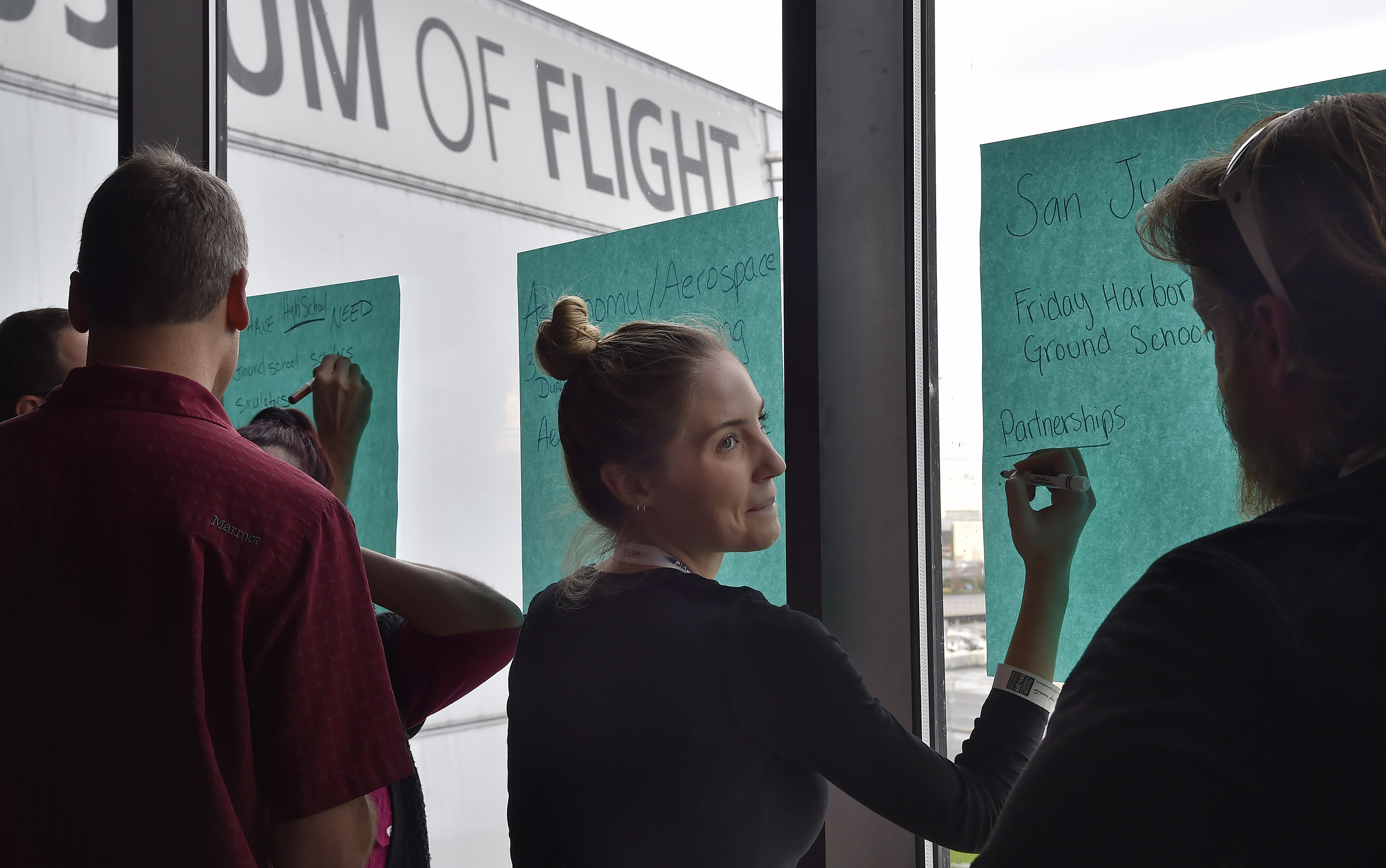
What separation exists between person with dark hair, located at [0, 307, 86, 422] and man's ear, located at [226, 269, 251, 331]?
28.9 inches

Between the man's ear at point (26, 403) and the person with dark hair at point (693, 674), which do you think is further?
the man's ear at point (26, 403)

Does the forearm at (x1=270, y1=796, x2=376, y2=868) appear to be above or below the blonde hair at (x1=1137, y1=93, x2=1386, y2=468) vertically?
below

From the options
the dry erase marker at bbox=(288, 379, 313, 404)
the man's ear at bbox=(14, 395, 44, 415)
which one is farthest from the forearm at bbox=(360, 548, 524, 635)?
the man's ear at bbox=(14, 395, 44, 415)

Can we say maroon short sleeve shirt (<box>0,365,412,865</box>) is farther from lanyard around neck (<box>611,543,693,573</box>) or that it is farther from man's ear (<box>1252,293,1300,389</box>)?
man's ear (<box>1252,293,1300,389</box>)

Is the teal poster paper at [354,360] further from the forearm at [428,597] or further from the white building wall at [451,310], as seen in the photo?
the forearm at [428,597]

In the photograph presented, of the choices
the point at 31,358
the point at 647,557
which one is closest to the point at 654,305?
the point at 647,557

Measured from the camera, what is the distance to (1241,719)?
1.42 feet

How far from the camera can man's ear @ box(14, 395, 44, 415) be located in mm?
1553

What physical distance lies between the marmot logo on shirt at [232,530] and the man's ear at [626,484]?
13.8 inches

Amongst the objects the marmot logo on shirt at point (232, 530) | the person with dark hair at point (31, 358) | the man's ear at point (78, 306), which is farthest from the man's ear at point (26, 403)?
the marmot logo on shirt at point (232, 530)

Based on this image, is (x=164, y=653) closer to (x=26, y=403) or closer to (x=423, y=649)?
(x=423, y=649)

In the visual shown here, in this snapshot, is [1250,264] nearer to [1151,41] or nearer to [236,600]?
[1151,41]

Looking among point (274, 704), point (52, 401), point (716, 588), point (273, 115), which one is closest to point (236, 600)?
point (274, 704)

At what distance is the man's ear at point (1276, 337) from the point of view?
1.74ft
